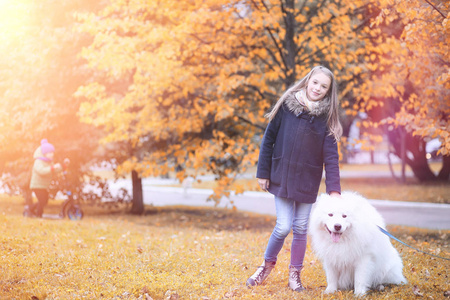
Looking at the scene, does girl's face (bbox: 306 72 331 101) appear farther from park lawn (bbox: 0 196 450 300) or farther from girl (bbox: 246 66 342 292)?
park lawn (bbox: 0 196 450 300)

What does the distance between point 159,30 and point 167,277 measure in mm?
5159

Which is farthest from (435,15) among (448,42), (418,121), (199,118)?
(199,118)

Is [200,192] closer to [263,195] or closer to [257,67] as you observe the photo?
[263,195]

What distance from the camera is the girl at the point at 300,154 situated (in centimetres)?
419

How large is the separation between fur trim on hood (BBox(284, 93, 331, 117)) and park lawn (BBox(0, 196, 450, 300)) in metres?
1.73

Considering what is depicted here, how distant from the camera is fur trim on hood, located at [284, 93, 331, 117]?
4219 millimetres

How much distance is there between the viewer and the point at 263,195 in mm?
18047

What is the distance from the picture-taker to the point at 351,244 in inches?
158

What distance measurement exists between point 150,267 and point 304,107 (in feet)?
8.62

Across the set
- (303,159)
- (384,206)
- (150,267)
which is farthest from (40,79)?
(384,206)

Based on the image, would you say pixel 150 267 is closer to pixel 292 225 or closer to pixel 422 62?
pixel 292 225

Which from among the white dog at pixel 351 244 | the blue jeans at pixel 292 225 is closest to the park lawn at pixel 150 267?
the white dog at pixel 351 244

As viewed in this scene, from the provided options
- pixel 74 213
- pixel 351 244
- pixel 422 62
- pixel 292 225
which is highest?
pixel 422 62

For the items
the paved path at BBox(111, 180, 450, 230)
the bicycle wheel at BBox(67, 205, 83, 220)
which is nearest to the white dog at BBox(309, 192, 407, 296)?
the paved path at BBox(111, 180, 450, 230)
